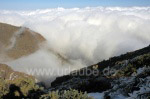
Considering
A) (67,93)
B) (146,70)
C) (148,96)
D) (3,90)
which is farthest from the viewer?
(3,90)

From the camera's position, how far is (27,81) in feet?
49.8

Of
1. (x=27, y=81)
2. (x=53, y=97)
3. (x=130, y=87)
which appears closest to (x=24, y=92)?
(x=27, y=81)

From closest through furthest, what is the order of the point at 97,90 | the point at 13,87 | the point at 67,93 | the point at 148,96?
the point at 148,96, the point at 67,93, the point at 97,90, the point at 13,87

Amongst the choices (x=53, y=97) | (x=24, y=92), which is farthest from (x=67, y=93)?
(x=24, y=92)

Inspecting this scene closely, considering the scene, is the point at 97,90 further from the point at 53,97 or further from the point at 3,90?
the point at 3,90

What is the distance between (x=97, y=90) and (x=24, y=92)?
5184 millimetres

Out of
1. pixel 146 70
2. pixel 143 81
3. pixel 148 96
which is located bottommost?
pixel 148 96

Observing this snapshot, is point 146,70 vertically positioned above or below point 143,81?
above

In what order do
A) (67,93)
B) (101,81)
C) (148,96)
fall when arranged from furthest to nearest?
(101,81)
(67,93)
(148,96)

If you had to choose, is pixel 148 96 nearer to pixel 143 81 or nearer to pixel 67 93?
pixel 143 81

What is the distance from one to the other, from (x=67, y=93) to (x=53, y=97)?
29.5 inches

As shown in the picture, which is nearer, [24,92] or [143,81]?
[143,81]

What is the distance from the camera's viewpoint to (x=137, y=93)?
6523 millimetres

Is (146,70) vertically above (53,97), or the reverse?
(146,70)
